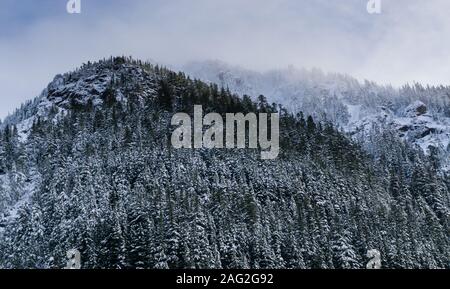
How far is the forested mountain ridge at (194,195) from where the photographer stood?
6931 centimetres

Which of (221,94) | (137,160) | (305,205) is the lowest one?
(305,205)

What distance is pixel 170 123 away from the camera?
128 m

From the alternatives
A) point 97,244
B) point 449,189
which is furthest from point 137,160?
point 449,189

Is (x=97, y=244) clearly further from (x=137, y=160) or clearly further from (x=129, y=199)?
(x=137, y=160)

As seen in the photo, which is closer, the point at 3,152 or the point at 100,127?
the point at 3,152

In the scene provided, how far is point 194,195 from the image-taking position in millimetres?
87188

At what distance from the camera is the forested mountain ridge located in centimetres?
6931

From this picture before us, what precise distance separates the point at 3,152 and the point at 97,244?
6435 centimetres

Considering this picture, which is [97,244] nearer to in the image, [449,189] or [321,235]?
[321,235]
